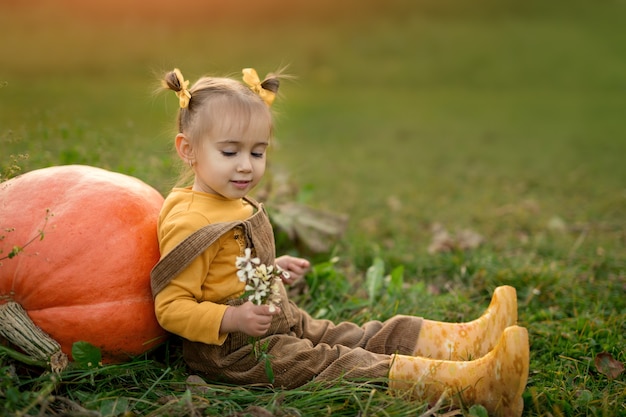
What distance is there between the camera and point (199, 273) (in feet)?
7.83

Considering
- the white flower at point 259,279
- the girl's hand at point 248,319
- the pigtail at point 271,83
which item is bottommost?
the girl's hand at point 248,319

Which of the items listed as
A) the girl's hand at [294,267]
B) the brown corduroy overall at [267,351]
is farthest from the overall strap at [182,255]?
the girl's hand at [294,267]

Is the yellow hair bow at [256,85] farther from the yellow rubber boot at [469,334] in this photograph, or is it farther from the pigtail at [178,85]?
the yellow rubber boot at [469,334]

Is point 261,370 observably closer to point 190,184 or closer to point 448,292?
point 190,184

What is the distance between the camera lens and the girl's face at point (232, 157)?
246cm

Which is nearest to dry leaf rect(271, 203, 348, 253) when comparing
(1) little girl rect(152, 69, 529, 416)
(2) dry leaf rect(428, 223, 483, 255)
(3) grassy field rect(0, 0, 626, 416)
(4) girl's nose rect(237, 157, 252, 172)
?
(3) grassy field rect(0, 0, 626, 416)

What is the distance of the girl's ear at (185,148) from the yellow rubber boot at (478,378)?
1192 mm

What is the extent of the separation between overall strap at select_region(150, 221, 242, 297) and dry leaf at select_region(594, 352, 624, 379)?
1812mm

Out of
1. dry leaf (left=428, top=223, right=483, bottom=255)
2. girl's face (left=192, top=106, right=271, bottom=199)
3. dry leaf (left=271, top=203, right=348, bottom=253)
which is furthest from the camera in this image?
dry leaf (left=428, top=223, right=483, bottom=255)

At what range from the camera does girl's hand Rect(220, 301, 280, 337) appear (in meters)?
2.25

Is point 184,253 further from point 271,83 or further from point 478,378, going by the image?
point 478,378

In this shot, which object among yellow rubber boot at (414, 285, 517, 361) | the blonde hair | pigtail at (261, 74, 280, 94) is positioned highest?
pigtail at (261, 74, 280, 94)

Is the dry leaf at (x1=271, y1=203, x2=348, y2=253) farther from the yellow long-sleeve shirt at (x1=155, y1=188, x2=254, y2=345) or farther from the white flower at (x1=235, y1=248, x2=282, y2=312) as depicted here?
the white flower at (x1=235, y1=248, x2=282, y2=312)

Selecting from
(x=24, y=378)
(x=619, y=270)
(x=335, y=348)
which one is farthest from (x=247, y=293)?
(x=619, y=270)
